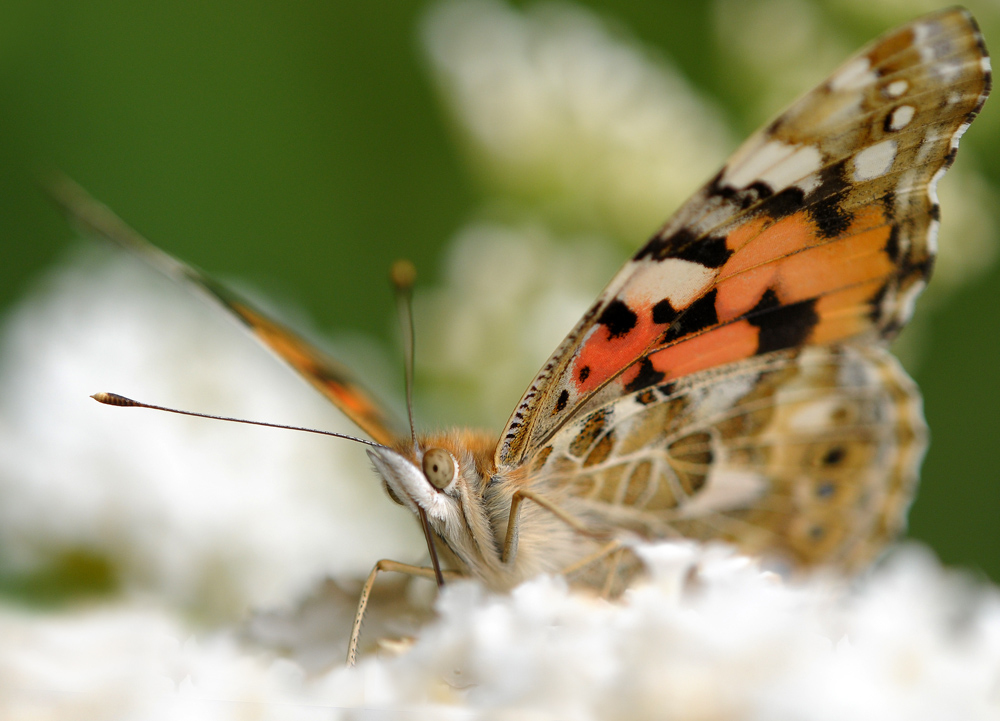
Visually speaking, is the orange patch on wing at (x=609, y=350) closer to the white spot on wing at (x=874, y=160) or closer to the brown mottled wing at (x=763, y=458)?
the brown mottled wing at (x=763, y=458)

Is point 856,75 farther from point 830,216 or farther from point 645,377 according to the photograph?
point 645,377

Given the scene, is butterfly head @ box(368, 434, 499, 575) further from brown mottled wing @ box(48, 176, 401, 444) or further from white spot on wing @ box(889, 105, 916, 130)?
white spot on wing @ box(889, 105, 916, 130)

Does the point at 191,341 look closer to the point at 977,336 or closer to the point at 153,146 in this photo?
the point at 153,146

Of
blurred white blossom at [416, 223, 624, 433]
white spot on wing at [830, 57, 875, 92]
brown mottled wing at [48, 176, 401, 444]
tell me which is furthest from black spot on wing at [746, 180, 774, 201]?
blurred white blossom at [416, 223, 624, 433]

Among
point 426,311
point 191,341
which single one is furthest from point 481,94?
point 191,341

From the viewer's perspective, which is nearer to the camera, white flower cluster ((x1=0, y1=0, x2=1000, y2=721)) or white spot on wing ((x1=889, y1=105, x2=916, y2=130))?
white flower cluster ((x1=0, y1=0, x2=1000, y2=721))

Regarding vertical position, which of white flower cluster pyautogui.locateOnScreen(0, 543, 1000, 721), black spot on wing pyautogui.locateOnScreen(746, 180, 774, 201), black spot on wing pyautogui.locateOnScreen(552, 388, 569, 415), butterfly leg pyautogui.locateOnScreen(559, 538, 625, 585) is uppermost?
black spot on wing pyautogui.locateOnScreen(746, 180, 774, 201)

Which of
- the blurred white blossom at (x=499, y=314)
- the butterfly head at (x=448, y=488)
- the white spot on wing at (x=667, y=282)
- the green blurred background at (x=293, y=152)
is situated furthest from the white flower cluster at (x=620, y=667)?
the green blurred background at (x=293, y=152)
